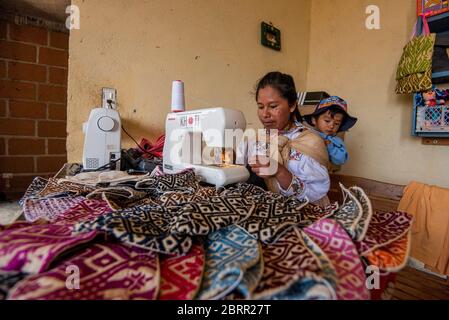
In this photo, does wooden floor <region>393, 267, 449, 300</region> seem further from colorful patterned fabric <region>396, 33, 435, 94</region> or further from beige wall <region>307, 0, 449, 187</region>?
colorful patterned fabric <region>396, 33, 435, 94</region>

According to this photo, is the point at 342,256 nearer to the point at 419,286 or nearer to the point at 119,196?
the point at 119,196

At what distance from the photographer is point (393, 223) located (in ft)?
1.76

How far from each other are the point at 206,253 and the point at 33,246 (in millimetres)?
261

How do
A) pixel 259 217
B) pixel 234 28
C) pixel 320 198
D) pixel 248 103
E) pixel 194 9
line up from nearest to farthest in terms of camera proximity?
pixel 259 217
pixel 320 198
pixel 194 9
pixel 234 28
pixel 248 103

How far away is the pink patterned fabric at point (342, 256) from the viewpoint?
1.19 feet

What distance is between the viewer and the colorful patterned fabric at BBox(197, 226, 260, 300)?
35 cm

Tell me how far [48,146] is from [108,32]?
121 cm

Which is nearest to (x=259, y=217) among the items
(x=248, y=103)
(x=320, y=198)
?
(x=320, y=198)

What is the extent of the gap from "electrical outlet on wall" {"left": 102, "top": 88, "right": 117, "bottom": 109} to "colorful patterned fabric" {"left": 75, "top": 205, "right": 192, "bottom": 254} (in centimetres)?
100

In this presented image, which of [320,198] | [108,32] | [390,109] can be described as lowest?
[320,198]

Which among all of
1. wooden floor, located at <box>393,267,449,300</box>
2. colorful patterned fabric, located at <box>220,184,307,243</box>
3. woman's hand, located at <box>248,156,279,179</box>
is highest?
woman's hand, located at <box>248,156,279,179</box>

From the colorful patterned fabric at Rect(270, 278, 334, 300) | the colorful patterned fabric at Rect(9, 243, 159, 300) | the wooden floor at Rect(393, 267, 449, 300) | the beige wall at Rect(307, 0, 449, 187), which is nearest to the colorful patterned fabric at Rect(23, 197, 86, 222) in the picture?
the colorful patterned fabric at Rect(9, 243, 159, 300)

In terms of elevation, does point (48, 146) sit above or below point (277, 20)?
below

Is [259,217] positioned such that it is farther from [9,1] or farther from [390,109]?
[9,1]
